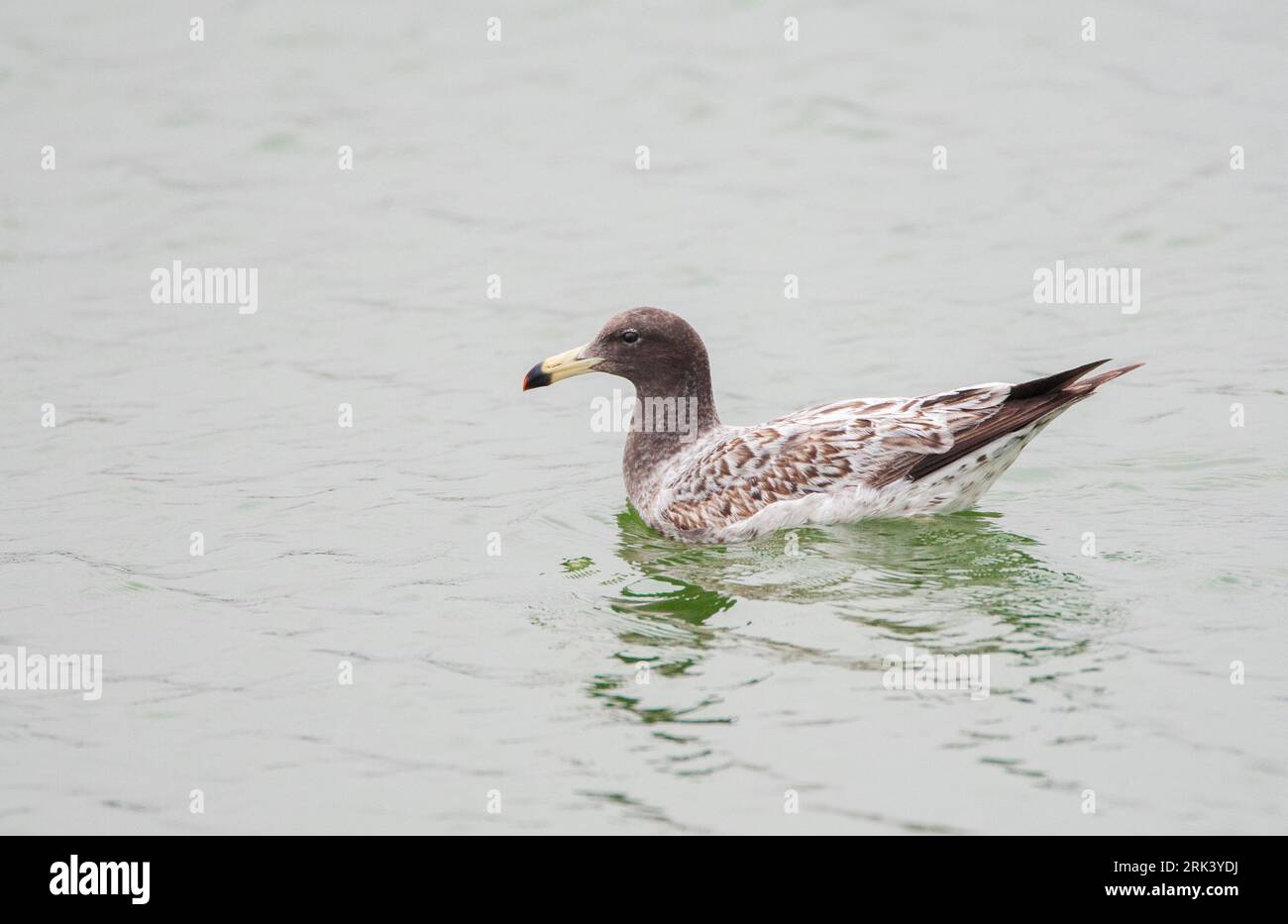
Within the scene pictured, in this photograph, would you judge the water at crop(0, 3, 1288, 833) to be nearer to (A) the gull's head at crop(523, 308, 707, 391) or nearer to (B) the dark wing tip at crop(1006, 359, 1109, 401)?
(B) the dark wing tip at crop(1006, 359, 1109, 401)

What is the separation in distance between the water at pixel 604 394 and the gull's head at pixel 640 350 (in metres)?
1.00

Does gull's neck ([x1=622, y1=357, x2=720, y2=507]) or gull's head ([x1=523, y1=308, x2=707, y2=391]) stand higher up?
gull's head ([x1=523, y1=308, x2=707, y2=391])

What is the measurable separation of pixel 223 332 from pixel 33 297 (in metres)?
1.83

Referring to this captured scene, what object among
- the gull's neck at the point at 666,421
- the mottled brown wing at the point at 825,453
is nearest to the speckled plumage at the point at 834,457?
the mottled brown wing at the point at 825,453

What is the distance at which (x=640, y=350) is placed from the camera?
1100 cm

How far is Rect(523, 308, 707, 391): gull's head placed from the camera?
10898 millimetres

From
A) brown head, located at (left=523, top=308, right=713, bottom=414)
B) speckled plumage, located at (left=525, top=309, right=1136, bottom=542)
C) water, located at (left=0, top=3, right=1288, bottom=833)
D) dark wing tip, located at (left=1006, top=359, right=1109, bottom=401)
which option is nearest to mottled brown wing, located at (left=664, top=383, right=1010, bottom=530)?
speckled plumage, located at (left=525, top=309, right=1136, bottom=542)

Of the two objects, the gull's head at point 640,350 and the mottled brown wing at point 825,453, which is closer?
the mottled brown wing at point 825,453

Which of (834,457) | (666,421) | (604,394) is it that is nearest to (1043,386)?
(834,457)

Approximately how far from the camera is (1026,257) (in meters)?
15.0

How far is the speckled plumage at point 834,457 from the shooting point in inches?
396

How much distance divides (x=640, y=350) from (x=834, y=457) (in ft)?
4.95

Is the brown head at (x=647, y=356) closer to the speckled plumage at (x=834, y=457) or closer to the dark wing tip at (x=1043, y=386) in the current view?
the speckled plumage at (x=834, y=457)
